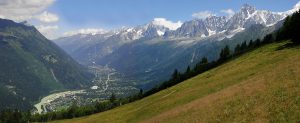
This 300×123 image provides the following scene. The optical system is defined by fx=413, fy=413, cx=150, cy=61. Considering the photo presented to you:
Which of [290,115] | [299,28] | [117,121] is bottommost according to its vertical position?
[117,121]

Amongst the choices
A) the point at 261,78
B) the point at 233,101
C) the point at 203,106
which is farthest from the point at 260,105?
the point at 261,78

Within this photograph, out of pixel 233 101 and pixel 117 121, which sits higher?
pixel 233 101

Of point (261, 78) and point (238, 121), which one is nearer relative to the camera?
point (238, 121)

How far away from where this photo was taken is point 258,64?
269 feet

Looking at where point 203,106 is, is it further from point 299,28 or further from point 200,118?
point 299,28

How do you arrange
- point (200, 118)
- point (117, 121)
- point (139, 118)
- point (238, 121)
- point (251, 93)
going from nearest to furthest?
point (238, 121)
point (200, 118)
point (251, 93)
point (139, 118)
point (117, 121)

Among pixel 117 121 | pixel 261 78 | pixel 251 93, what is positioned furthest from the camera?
pixel 117 121

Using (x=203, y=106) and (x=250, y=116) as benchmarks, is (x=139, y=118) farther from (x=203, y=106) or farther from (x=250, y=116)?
(x=250, y=116)

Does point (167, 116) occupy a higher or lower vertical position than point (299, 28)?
lower

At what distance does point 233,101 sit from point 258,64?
3147 cm

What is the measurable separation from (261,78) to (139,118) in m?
26.5

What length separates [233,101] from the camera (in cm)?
5281

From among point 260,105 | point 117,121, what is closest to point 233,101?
point 260,105

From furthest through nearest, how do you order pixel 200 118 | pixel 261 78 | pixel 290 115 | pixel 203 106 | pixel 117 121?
1. pixel 117 121
2. pixel 261 78
3. pixel 203 106
4. pixel 200 118
5. pixel 290 115
